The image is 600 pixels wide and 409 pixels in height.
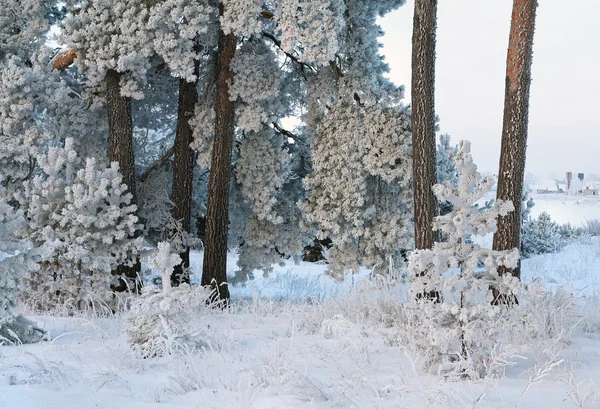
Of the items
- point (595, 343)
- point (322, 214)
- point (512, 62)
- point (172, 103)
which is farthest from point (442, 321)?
point (172, 103)

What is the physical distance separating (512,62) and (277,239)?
5.98 metres

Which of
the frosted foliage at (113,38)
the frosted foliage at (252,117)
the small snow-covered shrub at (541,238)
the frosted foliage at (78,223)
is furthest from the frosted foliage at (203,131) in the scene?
the small snow-covered shrub at (541,238)

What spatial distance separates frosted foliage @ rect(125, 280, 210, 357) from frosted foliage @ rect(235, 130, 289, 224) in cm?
635

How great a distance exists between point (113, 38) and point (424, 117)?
5276 mm

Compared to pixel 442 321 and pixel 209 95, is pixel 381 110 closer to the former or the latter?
pixel 209 95

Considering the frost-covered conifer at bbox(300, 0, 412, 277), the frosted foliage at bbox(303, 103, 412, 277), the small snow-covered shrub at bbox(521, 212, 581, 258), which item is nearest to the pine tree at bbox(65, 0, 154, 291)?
the frost-covered conifer at bbox(300, 0, 412, 277)

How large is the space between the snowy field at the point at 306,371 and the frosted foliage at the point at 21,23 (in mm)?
6942

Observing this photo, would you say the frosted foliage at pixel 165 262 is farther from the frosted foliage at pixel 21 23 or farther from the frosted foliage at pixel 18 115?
the frosted foliage at pixel 21 23

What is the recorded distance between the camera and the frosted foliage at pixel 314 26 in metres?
10.0

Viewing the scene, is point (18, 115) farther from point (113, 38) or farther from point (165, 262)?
point (165, 262)

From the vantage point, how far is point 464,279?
14.8 ft

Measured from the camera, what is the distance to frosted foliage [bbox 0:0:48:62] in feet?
38.6

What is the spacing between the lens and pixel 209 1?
448 inches

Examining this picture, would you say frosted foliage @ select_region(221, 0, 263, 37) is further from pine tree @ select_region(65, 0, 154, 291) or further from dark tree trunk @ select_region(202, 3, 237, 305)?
pine tree @ select_region(65, 0, 154, 291)
